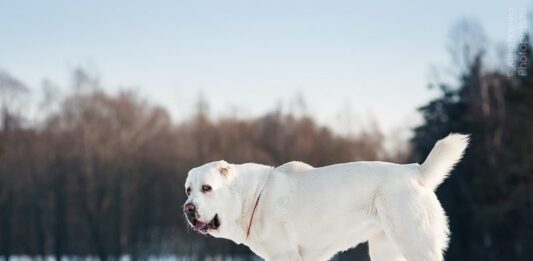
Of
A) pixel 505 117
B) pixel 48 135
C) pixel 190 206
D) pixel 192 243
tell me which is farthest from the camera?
pixel 48 135

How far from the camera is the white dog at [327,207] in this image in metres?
8.02

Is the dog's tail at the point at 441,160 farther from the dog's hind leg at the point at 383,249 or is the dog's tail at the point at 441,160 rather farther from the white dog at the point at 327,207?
the dog's hind leg at the point at 383,249

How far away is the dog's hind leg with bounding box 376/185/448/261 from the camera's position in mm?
7887

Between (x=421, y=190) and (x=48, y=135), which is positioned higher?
(x=421, y=190)

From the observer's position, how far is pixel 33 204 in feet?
181

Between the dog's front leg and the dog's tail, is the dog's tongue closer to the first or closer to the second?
the dog's front leg

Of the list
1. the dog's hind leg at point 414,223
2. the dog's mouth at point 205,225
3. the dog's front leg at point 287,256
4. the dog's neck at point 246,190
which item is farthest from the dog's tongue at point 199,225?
the dog's hind leg at point 414,223

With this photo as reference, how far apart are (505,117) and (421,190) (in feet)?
112

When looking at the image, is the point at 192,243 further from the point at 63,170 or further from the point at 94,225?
the point at 63,170

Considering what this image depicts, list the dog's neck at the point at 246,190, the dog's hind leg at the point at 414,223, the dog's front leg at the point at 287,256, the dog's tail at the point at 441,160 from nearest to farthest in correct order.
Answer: the dog's hind leg at the point at 414,223, the dog's front leg at the point at 287,256, the dog's tail at the point at 441,160, the dog's neck at the point at 246,190

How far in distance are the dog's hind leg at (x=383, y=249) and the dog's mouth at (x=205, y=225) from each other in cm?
170

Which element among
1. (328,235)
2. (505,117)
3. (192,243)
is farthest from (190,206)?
(192,243)

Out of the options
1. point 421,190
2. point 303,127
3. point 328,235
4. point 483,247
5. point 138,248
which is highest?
point 421,190

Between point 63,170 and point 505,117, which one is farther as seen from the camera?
point 63,170
